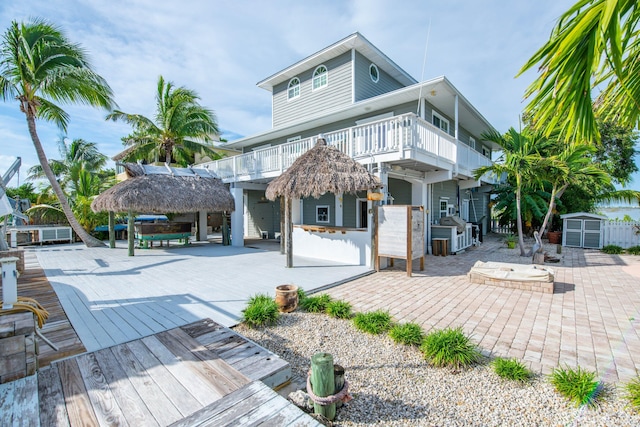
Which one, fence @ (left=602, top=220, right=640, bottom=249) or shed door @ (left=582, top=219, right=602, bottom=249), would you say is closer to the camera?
fence @ (left=602, top=220, right=640, bottom=249)

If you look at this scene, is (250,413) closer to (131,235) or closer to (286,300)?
(286,300)

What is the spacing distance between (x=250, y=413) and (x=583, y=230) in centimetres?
1543

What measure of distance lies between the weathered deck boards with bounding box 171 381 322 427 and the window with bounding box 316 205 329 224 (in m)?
11.5

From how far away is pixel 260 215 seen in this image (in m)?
17.6

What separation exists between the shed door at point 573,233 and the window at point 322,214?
1052cm

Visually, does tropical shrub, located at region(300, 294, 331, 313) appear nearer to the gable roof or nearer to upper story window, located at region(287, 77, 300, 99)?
the gable roof

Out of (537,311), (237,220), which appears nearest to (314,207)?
(237,220)

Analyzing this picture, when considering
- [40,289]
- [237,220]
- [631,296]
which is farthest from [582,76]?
[237,220]

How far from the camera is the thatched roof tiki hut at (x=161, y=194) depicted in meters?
10.5

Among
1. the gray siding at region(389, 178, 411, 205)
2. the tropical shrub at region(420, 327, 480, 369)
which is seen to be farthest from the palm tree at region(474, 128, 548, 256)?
the tropical shrub at region(420, 327, 480, 369)

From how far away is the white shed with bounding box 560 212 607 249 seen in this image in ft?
38.5

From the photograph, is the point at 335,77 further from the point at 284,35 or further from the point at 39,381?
the point at 39,381

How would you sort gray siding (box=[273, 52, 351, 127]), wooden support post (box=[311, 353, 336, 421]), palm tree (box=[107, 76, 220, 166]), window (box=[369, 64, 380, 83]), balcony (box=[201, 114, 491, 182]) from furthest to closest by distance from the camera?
palm tree (box=[107, 76, 220, 166]) < window (box=[369, 64, 380, 83]) < gray siding (box=[273, 52, 351, 127]) < balcony (box=[201, 114, 491, 182]) < wooden support post (box=[311, 353, 336, 421])

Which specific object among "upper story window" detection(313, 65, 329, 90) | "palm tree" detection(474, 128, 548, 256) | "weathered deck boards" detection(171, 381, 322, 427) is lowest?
"weathered deck boards" detection(171, 381, 322, 427)
